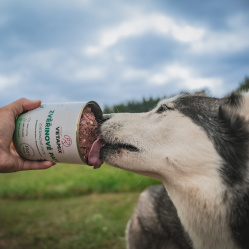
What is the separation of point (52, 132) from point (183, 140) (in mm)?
1029

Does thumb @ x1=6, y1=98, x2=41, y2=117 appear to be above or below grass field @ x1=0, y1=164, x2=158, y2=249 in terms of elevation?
above

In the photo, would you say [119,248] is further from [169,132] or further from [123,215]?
[169,132]

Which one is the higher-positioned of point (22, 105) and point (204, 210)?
point (22, 105)

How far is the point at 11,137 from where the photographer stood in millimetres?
2551

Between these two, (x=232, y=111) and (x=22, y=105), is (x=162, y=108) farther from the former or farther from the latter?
(x=22, y=105)

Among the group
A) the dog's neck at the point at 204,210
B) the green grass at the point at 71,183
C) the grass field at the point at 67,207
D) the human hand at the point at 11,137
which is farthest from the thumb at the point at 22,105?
the green grass at the point at 71,183

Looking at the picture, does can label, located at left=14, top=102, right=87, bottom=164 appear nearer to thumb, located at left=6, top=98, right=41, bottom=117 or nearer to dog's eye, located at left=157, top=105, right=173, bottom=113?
thumb, located at left=6, top=98, right=41, bottom=117

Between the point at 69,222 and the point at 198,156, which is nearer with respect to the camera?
the point at 198,156

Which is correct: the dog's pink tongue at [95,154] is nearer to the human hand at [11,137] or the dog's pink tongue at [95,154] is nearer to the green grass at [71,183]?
the human hand at [11,137]

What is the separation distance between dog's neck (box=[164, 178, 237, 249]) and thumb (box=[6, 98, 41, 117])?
52.8 inches

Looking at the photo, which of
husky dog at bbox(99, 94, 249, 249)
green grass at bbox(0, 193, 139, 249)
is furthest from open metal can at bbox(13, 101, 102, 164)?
green grass at bbox(0, 193, 139, 249)

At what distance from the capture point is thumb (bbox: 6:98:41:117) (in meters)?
2.65

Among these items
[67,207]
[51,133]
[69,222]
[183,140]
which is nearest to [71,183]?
[67,207]

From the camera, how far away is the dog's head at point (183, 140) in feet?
7.56
